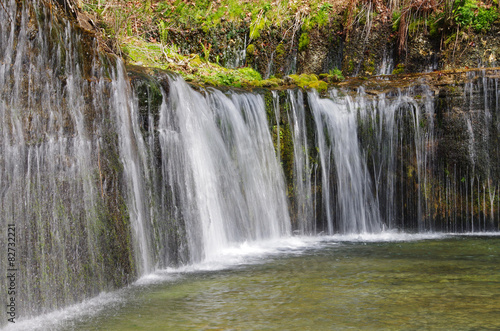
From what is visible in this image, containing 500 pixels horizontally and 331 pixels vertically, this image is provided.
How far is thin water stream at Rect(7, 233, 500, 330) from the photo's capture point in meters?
3.94

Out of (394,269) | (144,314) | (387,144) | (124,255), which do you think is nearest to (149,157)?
(124,255)

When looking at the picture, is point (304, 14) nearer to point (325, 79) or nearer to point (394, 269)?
point (325, 79)

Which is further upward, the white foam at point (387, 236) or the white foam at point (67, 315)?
the white foam at point (67, 315)

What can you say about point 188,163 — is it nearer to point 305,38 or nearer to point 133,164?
point 133,164

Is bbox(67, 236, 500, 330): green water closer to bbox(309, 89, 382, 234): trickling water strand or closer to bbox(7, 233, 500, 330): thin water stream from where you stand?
bbox(7, 233, 500, 330): thin water stream

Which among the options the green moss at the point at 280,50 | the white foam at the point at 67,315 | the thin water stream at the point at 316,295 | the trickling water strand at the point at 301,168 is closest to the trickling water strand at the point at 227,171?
the trickling water strand at the point at 301,168

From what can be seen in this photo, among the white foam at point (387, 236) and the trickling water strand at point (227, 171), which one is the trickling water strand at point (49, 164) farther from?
the white foam at point (387, 236)

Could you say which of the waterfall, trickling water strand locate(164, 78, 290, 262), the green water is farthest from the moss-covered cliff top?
the green water

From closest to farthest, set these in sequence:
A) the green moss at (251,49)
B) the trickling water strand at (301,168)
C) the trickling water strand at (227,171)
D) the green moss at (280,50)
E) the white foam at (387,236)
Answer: the trickling water strand at (227,171) < the white foam at (387,236) < the trickling water strand at (301,168) < the green moss at (280,50) < the green moss at (251,49)

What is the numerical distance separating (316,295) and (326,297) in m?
0.13

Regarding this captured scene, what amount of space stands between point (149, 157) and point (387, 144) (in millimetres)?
5878

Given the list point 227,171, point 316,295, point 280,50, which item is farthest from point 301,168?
point 280,50

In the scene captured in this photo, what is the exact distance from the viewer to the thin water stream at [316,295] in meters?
3.94

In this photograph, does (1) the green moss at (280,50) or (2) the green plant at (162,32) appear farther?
(1) the green moss at (280,50)
